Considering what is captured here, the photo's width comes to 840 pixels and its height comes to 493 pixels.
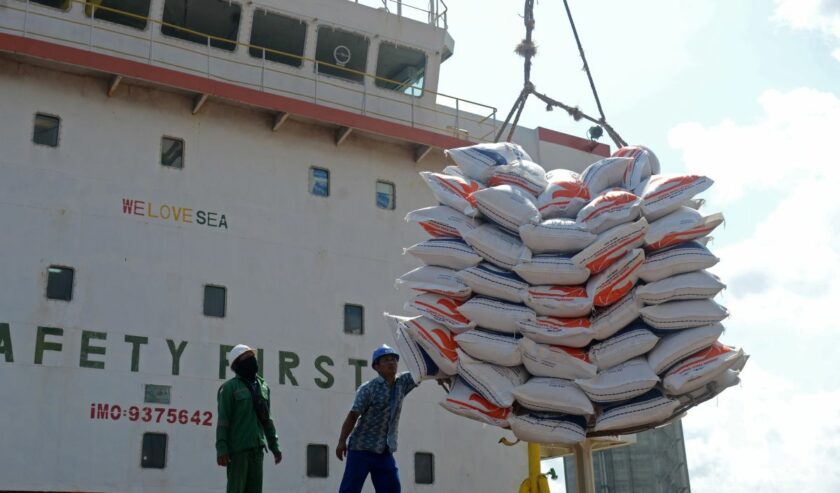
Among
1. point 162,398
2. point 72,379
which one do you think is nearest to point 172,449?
point 162,398

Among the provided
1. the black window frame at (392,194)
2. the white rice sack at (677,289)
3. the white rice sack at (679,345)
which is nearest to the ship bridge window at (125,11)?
the black window frame at (392,194)

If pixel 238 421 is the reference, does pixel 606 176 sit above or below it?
above

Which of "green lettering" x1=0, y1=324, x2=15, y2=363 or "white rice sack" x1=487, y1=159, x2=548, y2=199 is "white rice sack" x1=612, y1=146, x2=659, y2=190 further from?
Result: "green lettering" x1=0, y1=324, x2=15, y2=363

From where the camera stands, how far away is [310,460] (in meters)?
12.6

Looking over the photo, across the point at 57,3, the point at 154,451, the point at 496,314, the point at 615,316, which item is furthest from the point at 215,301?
the point at 615,316

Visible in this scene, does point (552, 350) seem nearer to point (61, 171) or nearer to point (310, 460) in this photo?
point (310, 460)

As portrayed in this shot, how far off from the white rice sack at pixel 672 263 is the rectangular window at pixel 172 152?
746cm

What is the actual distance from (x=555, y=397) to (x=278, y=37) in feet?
30.6

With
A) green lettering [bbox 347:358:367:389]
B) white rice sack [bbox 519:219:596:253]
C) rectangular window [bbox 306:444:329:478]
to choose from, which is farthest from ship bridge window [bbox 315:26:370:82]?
white rice sack [bbox 519:219:596:253]

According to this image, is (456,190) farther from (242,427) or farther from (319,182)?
(319,182)

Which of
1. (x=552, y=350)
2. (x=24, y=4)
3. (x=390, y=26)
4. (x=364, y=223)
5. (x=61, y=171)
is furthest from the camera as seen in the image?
(x=390, y=26)

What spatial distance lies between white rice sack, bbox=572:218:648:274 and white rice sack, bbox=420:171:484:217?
1.18 meters

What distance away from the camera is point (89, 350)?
1166cm

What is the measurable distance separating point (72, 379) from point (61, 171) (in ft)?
8.55
